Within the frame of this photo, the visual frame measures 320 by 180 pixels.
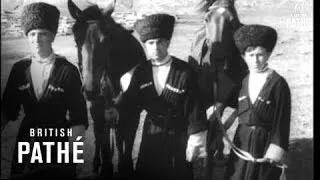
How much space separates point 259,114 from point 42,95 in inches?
60.7

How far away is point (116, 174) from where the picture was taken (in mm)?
4254

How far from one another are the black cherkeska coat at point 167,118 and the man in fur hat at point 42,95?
1.41 ft

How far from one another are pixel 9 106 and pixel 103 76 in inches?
27.2

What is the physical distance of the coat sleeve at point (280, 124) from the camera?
428cm

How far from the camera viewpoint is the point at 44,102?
13.6 feet

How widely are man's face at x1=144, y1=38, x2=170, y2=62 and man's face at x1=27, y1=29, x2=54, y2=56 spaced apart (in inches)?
26.9

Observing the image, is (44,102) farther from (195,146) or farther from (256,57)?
(256,57)

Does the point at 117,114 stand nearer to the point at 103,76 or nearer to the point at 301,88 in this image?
the point at 103,76

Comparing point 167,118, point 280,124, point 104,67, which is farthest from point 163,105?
point 280,124

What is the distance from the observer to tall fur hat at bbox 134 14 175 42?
4.22 metres

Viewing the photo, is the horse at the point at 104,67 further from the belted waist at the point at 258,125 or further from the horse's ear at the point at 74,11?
the belted waist at the point at 258,125

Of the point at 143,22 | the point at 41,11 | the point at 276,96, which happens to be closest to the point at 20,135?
the point at 41,11

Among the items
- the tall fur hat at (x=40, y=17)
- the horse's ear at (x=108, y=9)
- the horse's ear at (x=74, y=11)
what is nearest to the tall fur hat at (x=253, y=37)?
the horse's ear at (x=108, y=9)

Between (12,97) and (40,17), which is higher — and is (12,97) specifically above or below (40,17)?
below
